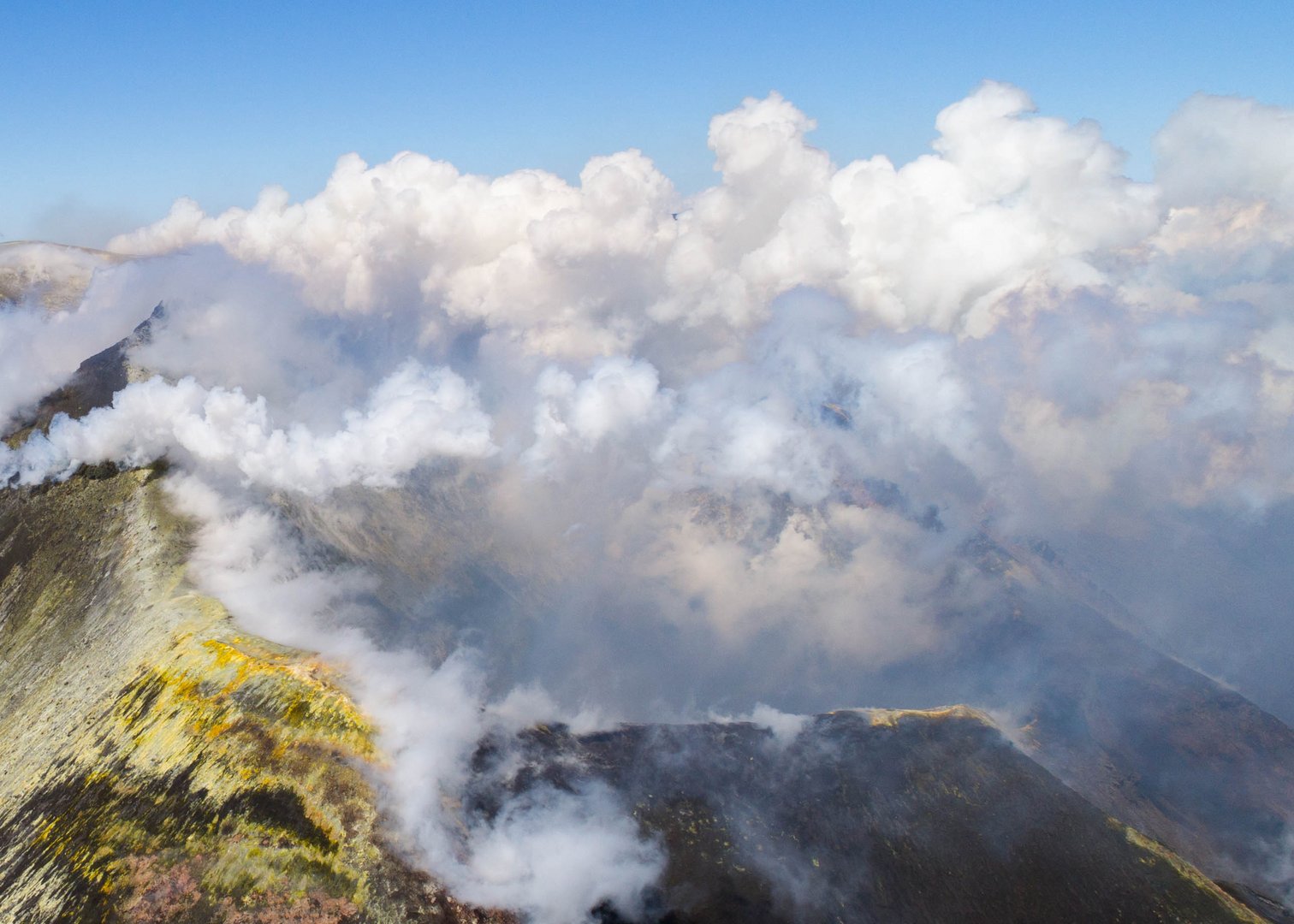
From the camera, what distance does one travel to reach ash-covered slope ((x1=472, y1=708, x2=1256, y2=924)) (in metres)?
101

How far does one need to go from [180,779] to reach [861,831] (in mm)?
104596

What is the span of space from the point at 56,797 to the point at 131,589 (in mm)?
41879

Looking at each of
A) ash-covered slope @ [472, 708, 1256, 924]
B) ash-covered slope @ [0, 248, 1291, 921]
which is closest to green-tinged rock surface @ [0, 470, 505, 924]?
ash-covered slope @ [0, 248, 1291, 921]

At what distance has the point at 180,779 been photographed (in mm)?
73688

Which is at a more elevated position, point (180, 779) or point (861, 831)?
point (180, 779)

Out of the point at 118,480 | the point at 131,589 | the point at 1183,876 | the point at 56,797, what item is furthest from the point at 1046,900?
the point at 118,480

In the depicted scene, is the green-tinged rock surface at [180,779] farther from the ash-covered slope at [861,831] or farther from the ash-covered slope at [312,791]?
the ash-covered slope at [861,831]

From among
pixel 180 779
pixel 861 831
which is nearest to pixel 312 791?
pixel 180 779

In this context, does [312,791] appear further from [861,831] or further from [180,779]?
[861,831]

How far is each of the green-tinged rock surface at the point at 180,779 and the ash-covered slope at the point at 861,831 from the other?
21761mm

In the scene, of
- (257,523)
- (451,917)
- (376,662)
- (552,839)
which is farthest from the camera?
(257,523)

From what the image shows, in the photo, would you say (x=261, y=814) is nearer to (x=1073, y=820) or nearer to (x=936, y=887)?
(x=936, y=887)

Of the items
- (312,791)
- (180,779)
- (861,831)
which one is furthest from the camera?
(861,831)

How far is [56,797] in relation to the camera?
75812 millimetres
